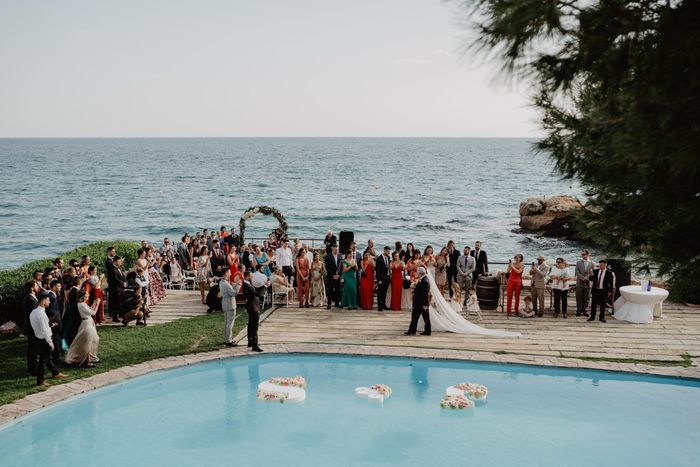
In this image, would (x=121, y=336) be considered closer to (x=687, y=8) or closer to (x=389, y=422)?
(x=389, y=422)

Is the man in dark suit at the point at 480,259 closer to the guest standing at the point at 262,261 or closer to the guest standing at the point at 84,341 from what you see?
the guest standing at the point at 262,261

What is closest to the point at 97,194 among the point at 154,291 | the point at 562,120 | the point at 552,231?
the point at 552,231

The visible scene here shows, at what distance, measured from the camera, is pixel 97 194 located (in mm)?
86250

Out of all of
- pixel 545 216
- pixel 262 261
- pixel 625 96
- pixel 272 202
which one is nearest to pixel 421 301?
pixel 262 261

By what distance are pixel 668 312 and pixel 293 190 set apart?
7697 centimetres

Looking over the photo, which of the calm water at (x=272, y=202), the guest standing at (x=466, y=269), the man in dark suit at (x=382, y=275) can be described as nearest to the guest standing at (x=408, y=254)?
the man in dark suit at (x=382, y=275)

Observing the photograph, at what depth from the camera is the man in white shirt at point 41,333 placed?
11180 mm

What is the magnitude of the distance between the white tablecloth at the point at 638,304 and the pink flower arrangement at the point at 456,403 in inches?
250

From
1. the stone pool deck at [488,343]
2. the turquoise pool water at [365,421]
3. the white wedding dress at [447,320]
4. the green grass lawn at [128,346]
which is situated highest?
the white wedding dress at [447,320]

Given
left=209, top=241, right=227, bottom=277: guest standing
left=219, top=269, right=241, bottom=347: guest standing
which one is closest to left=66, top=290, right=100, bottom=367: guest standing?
left=219, top=269, right=241, bottom=347: guest standing

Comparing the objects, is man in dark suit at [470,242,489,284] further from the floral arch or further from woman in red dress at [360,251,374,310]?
the floral arch

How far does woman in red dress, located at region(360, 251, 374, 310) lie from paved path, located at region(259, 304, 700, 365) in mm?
453

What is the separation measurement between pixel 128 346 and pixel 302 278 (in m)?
5.21

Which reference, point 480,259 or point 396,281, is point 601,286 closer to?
point 480,259
